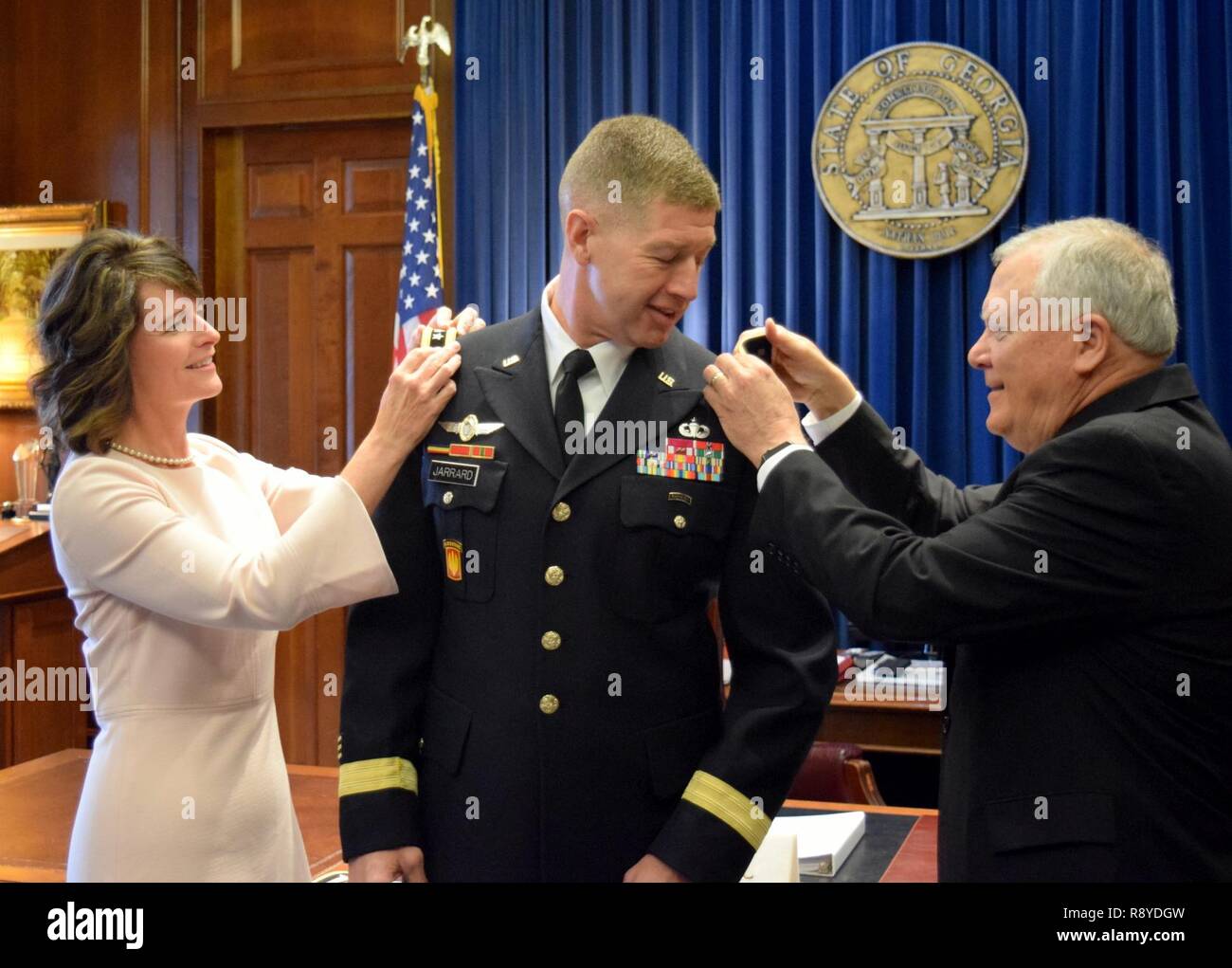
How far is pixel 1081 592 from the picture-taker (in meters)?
1.74

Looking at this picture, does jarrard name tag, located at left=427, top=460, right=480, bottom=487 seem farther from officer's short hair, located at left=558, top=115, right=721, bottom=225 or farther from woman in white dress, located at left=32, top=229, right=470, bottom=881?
officer's short hair, located at left=558, top=115, right=721, bottom=225

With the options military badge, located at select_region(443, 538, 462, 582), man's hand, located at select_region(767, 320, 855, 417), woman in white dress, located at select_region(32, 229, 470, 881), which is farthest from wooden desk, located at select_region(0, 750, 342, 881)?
man's hand, located at select_region(767, 320, 855, 417)

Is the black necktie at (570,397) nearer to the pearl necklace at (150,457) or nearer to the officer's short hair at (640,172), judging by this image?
the officer's short hair at (640,172)

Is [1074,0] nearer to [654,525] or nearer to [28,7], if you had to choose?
[654,525]

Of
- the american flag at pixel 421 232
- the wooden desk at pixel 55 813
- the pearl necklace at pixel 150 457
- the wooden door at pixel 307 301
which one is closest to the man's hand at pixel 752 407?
the pearl necklace at pixel 150 457

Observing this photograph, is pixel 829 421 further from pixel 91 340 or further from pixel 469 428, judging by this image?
pixel 91 340

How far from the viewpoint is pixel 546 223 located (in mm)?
5285

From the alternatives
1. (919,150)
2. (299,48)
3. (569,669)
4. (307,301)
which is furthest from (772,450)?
(299,48)

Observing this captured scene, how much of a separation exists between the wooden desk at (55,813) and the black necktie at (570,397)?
0.88 m

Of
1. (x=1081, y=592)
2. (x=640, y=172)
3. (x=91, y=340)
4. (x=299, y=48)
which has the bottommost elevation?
(x=1081, y=592)

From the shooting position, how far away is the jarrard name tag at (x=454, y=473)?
1900 mm

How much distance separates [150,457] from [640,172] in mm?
906
